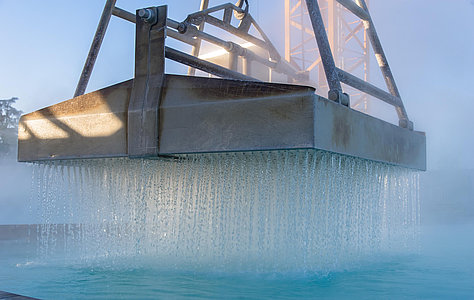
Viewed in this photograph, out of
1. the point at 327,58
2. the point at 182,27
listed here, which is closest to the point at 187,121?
the point at 327,58

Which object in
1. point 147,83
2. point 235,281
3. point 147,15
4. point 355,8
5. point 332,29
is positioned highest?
point 332,29

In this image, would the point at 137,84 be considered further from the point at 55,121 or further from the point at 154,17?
the point at 55,121

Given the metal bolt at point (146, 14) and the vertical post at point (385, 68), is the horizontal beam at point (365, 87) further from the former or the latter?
the metal bolt at point (146, 14)

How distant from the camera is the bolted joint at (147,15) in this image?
5320 mm

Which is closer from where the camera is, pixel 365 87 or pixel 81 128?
pixel 81 128

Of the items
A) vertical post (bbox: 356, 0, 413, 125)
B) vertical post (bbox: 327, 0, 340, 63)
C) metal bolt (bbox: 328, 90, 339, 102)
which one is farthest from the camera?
vertical post (bbox: 327, 0, 340, 63)

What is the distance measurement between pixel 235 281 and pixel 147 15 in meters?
3.21

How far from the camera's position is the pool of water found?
5395mm

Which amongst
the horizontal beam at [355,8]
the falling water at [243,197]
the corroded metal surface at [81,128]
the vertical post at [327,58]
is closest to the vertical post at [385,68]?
the horizontal beam at [355,8]

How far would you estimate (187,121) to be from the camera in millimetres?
4758

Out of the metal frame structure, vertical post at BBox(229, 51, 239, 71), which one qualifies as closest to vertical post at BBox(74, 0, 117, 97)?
vertical post at BBox(229, 51, 239, 71)

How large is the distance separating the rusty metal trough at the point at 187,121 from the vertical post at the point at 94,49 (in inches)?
19.5

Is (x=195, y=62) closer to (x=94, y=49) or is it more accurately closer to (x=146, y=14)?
(x=146, y=14)

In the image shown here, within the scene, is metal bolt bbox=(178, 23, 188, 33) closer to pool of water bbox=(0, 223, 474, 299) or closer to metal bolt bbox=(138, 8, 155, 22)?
metal bolt bbox=(138, 8, 155, 22)
